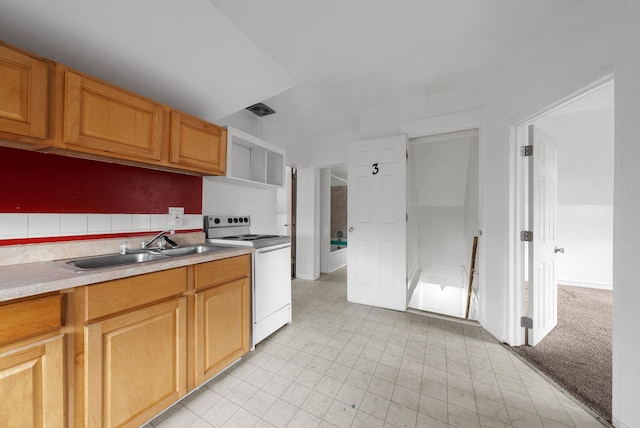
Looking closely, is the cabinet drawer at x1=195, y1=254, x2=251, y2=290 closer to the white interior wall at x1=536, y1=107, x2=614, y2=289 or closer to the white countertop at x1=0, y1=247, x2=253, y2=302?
the white countertop at x1=0, y1=247, x2=253, y2=302

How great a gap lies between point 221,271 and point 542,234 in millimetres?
2796

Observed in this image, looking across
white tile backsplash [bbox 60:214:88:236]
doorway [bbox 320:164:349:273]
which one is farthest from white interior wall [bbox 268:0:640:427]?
white tile backsplash [bbox 60:214:88:236]

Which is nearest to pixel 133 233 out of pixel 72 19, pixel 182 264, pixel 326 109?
pixel 182 264

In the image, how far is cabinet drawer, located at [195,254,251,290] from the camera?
4.82 feet

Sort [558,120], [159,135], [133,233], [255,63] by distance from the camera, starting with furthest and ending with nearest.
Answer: [558,120] → [255,63] → [133,233] → [159,135]

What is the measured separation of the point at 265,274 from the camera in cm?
211

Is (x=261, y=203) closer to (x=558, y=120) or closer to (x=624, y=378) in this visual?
(x=624, y=378)

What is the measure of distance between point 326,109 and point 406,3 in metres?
1.59

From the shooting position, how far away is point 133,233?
173 cm

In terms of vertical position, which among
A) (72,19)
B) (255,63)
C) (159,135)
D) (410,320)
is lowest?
(410,320)

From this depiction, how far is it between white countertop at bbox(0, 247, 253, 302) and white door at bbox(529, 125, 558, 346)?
281cm

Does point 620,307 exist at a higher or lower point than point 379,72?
lower

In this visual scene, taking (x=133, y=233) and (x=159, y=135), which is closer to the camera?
(x=159, y=135)

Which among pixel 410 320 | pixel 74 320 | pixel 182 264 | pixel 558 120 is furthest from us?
pixel 558 120
